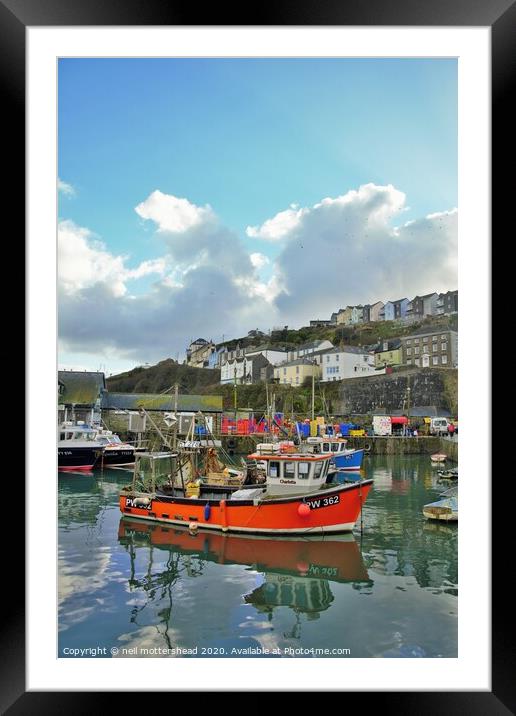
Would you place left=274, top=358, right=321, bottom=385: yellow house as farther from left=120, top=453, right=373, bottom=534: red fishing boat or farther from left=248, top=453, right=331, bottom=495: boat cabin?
left=248, top=453, right=331, bottom=495: boat cabin

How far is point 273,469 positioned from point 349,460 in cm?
990

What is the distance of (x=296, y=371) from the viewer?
3022 centimetres

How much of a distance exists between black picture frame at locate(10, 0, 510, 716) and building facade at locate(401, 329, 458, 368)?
16.1 meters

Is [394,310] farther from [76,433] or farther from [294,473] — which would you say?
[294,473]

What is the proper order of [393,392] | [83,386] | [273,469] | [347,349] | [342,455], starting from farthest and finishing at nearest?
[347,349], [393,392], [83,386], [342,455], [273,469]

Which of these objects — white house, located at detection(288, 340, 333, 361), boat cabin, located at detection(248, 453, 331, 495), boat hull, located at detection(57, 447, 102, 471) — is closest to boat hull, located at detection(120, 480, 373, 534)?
boat cabin, located at detection(248, 453, 331, 495)

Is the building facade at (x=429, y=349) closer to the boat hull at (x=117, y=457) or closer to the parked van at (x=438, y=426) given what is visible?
the parked van at (x=438, y=426)

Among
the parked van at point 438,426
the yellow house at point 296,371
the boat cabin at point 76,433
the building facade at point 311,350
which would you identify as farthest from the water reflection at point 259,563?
the building facade at point 311,350

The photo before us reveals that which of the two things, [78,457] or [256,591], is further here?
[78,457]

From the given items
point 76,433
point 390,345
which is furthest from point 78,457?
point 390,345

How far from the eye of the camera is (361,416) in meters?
27.1
